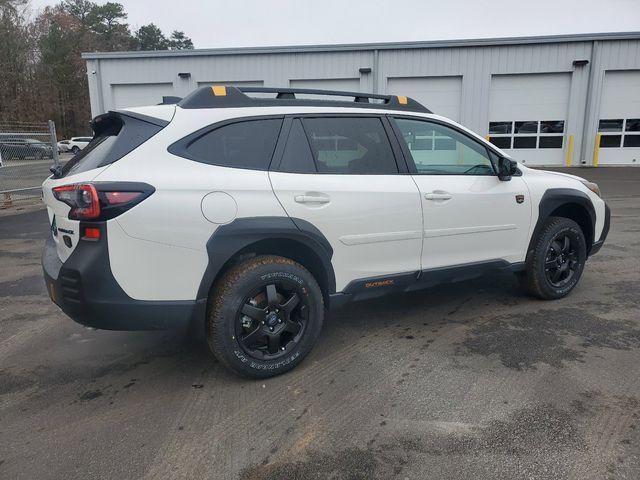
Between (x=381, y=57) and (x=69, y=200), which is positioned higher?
(x=381, y=57)

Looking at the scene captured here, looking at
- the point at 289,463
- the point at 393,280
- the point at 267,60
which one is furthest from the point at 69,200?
the point at 267,60

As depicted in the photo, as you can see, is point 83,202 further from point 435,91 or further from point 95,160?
point 435,91

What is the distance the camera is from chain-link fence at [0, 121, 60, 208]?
11914mm

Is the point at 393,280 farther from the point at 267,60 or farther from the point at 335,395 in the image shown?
the point at 267,60

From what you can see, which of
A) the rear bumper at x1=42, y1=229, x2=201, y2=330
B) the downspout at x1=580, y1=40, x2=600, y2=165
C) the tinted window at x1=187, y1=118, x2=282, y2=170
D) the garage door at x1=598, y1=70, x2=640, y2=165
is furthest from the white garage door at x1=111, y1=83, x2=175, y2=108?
the rear bumper at x1=42, y1=229, x2=201, y2=330

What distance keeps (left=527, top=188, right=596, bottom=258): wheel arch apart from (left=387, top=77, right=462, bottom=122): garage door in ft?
52.0

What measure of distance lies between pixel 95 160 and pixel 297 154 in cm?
123

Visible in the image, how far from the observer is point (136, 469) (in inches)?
92.0

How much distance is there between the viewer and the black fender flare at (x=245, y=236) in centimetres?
288

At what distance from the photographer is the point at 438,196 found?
3709 millimetres

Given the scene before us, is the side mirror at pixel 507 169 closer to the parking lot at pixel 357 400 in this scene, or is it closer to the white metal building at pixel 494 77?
the parking lot at pixel 357 400

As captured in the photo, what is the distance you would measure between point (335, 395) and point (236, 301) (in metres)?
0.83

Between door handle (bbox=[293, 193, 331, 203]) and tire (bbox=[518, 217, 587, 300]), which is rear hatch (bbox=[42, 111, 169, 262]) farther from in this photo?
tire (bbox=[518, 217, 587, 300])

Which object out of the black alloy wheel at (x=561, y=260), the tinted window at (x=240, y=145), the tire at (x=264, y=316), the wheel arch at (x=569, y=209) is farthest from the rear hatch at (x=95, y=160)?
the black alloy wheel at (x=561, y=260)
